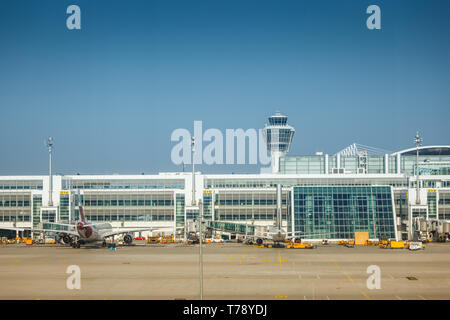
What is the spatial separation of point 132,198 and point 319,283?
109m

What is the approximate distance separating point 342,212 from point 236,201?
103ft

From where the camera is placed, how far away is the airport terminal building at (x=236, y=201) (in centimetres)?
14588

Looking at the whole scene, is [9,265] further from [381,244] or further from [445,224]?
[445,224]

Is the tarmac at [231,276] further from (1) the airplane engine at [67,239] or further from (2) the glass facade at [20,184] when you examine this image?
(2) the glass facade at [20,184]

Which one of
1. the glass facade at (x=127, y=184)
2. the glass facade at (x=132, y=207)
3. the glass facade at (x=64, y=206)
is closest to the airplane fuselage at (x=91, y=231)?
the glass facade at (x=132, y=207)

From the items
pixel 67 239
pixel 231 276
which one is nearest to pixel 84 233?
pixel 67 239

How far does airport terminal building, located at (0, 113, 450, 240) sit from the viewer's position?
5743 inches

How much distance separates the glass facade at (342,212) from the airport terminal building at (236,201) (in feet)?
0.78

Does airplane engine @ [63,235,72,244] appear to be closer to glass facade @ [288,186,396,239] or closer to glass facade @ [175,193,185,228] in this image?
glass facade @ [175,193,185,228]

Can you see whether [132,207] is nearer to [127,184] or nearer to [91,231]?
[127,184]

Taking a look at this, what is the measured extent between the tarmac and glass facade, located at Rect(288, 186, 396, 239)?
41.6 meters

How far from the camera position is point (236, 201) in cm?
16438

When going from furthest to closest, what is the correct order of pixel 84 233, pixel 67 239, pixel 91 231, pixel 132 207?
pixel 132 207 → pixel 67 239 → pixel 91 231 → pixel 84 233
